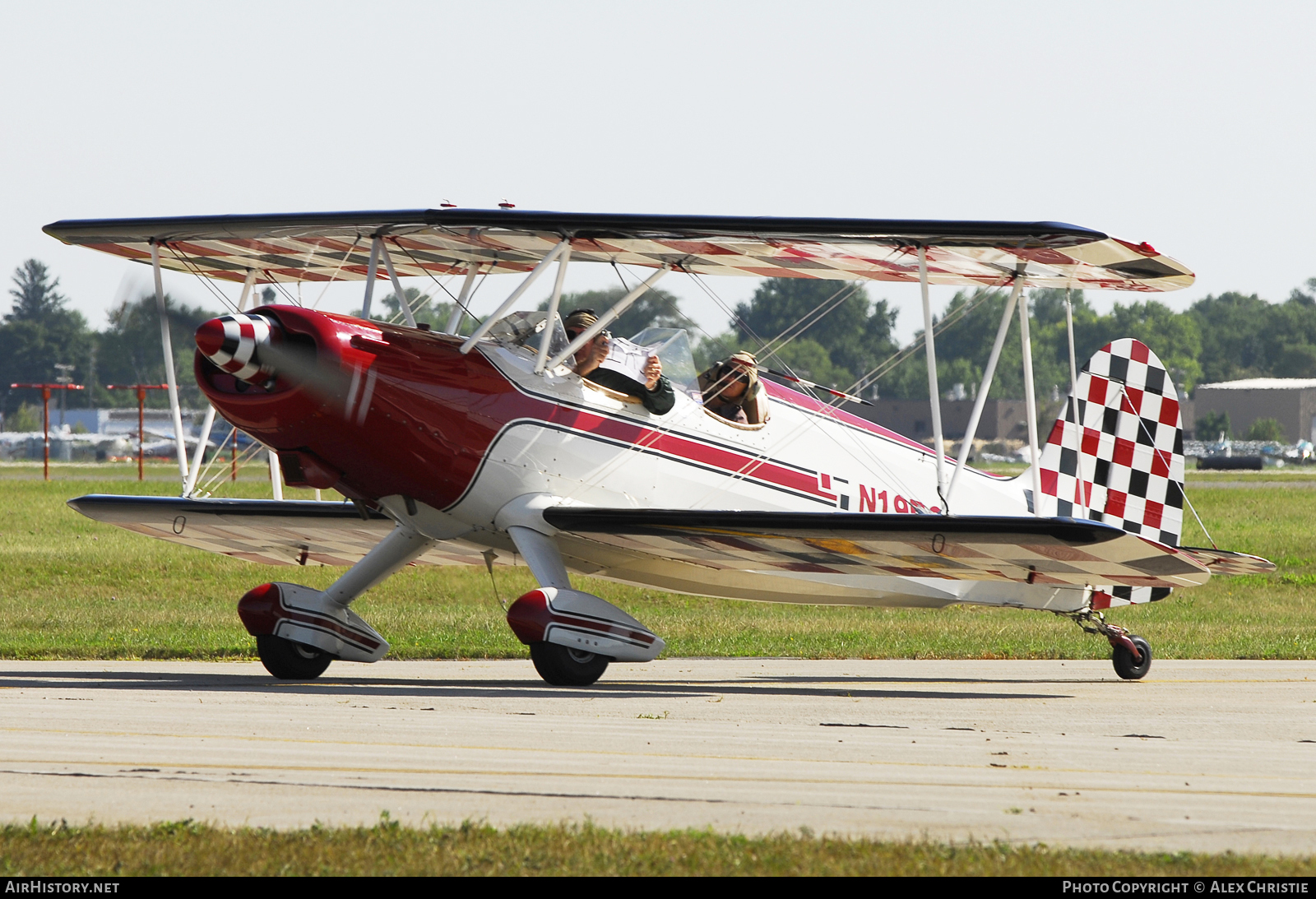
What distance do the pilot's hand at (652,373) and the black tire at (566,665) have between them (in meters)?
2.42

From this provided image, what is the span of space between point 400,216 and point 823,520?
13.1 feet

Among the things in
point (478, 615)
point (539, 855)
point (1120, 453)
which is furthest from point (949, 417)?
point (539, 855)

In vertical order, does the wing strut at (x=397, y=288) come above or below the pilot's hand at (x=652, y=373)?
above

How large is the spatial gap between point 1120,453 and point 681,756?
369 inches

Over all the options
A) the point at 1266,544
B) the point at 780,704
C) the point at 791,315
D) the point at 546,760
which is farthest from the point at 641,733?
the point at 791,315

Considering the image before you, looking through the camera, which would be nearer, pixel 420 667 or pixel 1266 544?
pixel 420 667

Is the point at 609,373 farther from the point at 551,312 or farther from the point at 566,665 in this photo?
the point at 566,665

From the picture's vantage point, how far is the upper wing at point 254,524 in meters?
14.4

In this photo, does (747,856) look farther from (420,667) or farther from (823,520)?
(420,667)

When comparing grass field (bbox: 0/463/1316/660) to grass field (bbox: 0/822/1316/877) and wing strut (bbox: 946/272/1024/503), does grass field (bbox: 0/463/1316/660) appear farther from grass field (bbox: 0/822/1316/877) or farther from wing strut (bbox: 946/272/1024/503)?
grass field (bbox: 0/822/1316/877)

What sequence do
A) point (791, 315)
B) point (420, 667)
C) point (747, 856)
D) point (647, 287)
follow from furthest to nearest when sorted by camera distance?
point (791, 315) < point (420, 667) < point (647, 287) < point (747, 856)

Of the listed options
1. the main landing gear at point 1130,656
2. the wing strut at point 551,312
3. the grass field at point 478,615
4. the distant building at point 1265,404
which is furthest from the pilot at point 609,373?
the distant building at point 1265,404

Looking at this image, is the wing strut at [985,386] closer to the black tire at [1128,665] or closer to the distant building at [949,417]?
the black tire at [1128,665]

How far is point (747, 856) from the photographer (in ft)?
18.0
